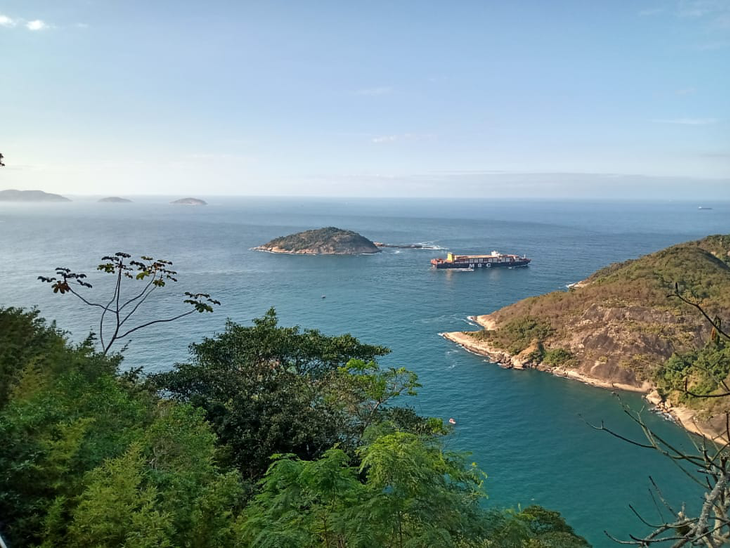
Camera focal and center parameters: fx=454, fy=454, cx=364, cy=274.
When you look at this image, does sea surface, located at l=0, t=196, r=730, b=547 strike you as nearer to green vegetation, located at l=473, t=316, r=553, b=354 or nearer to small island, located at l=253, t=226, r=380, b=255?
green vegetation, located at l=473, t=316, r=553, b=354

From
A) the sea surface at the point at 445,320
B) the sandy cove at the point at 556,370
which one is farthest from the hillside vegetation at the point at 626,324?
the sea surface at the point at 445,320

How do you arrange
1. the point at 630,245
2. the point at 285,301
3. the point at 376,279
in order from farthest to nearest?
the point at 630,245, the point at 376,279, the point at 285,301

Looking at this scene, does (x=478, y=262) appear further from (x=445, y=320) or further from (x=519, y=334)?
(x=519, y=334)

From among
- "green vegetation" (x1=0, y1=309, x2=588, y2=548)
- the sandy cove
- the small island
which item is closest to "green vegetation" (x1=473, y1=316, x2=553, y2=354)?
the sandy cove

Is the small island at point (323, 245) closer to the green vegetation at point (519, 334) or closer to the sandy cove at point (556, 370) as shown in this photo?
the sandy cove at point (556, 370)

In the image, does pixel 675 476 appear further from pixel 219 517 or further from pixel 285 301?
pixel 285 301

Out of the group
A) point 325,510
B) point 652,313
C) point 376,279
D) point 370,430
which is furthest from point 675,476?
point 376,279
